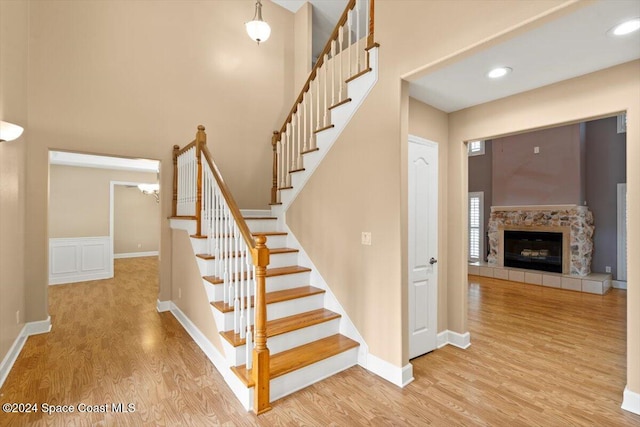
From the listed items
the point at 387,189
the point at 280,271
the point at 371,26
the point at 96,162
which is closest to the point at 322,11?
the point at 371,26

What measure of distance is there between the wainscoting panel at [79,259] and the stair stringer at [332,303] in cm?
546

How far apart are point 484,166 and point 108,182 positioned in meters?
9.91

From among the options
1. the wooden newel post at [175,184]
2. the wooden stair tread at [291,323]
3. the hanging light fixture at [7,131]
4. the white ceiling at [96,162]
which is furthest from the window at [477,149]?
the hanging light fixture at [7,131]

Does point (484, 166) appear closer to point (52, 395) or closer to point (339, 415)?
point (339, 415)

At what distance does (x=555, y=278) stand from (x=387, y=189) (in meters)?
5.67

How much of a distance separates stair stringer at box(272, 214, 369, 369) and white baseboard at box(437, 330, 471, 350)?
1033 millimetres

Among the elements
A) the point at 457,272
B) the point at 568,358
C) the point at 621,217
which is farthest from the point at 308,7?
the point at 621,217

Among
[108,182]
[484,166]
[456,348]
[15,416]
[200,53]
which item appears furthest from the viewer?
[484,166]

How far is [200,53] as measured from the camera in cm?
462

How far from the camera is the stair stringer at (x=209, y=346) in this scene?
228cm

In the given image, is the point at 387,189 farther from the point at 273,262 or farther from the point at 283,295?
the point at 273,262

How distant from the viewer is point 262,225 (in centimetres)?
404

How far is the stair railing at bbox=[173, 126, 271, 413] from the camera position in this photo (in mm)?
2219

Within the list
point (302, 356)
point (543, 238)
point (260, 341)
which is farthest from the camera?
point (543, 238)
